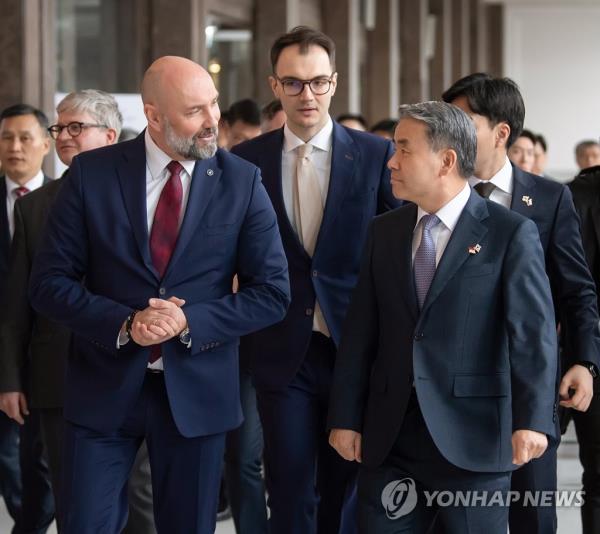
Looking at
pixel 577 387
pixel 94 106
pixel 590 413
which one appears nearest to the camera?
pixel 577 387

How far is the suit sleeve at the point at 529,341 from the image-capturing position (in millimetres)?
3348

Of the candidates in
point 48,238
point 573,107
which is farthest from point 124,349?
point 573,107

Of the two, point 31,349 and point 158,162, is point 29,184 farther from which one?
point 158,162

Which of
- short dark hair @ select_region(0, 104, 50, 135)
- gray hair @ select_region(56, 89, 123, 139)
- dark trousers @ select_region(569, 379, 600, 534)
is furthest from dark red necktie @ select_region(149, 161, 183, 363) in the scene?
short dark hair @ select_region(0, 104, 50, 135)

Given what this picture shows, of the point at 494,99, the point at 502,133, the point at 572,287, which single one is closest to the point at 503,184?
the point at 502,133

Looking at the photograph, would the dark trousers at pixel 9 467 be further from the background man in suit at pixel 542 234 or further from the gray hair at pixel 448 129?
the gray hair at pixel 448 129

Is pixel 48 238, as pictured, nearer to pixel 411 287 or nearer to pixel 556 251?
pixel 411 287

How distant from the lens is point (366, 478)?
11.7ft

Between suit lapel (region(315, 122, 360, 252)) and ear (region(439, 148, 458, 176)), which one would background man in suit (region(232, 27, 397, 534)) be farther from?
ear (region(439, 148, 458, 176))

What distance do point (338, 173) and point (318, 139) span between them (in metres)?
0.16

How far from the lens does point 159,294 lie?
352cm

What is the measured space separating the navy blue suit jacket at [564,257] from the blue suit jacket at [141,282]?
2.96 feet

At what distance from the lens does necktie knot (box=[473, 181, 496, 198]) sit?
162 inches

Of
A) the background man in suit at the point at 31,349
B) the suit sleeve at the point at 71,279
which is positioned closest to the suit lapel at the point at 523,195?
the suit sleeve at the point at 71,279
